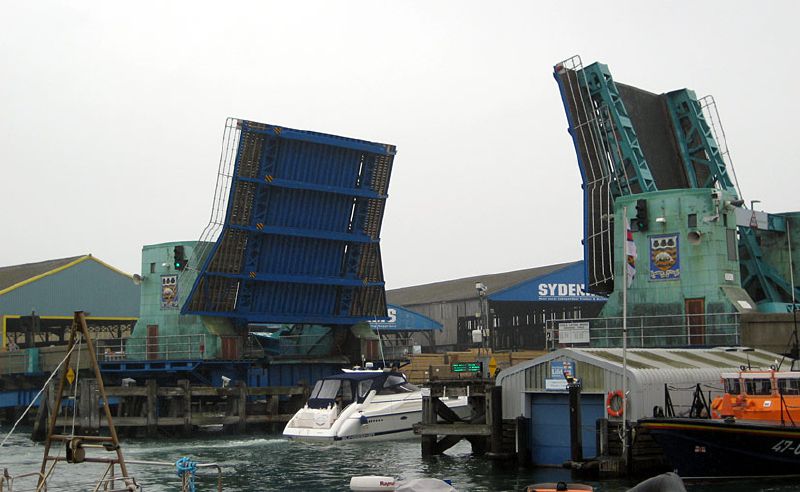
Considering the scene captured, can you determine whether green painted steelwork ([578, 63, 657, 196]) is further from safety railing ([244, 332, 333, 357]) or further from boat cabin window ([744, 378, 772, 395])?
safety railing ([244, 332, 333, 357])

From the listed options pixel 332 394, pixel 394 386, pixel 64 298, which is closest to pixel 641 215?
pixel 394 386

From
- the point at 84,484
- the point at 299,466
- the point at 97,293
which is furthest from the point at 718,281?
the point at 97,293

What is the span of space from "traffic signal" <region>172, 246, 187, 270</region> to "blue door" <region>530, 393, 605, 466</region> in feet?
74.6

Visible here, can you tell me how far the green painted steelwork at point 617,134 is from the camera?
4016cm

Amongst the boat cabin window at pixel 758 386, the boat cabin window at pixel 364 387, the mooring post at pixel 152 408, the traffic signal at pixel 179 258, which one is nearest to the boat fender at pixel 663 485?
the boat cabin window at pixel 758 386

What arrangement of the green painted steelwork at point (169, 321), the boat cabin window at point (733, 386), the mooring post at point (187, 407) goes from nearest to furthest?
the boat cabin window at point (733, 386), the mooring post at point (187, 407), the green painted steelwork at point (169, 321)

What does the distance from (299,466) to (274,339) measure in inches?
897

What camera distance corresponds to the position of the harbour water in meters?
26.5

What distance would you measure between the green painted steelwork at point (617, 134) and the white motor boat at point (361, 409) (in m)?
10.1

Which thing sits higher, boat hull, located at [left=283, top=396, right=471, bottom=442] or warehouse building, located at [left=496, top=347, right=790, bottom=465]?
warehouse building, located at [left=496, top=347, right=790, bottom=465]

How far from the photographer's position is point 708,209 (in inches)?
1489

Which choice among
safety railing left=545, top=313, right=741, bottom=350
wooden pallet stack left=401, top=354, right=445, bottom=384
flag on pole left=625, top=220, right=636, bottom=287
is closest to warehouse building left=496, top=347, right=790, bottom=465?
flag on pole left=625, top=220, right=636, bottom=287

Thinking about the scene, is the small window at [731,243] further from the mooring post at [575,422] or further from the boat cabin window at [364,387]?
the boat cabin window at [364,387]

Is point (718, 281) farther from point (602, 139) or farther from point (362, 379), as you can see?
point (362, 379)
